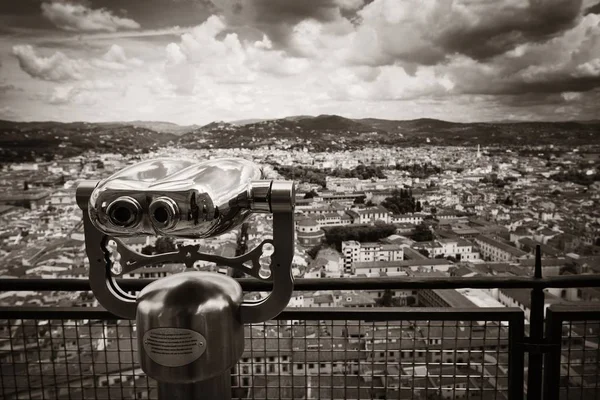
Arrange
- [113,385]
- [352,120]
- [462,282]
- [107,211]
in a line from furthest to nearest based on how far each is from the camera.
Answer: [352,120]
[113,385]
[462,282]
[107,211]

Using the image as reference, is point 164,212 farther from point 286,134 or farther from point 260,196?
point 286,134

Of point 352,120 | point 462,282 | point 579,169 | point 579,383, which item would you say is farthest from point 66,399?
point 579,169

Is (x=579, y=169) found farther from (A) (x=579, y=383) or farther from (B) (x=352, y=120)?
(A) (x=579, y=383)

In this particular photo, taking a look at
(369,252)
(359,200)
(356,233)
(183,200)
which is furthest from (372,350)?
(359,200)

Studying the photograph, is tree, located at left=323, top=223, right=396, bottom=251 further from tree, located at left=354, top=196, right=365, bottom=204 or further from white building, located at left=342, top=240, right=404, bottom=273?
tree, located at left=354, top=196, right=365, bottom=204

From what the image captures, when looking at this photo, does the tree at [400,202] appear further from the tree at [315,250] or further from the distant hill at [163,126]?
the distant hill at [163,126]

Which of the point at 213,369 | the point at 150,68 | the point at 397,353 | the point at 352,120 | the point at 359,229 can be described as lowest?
the point at 359,229
